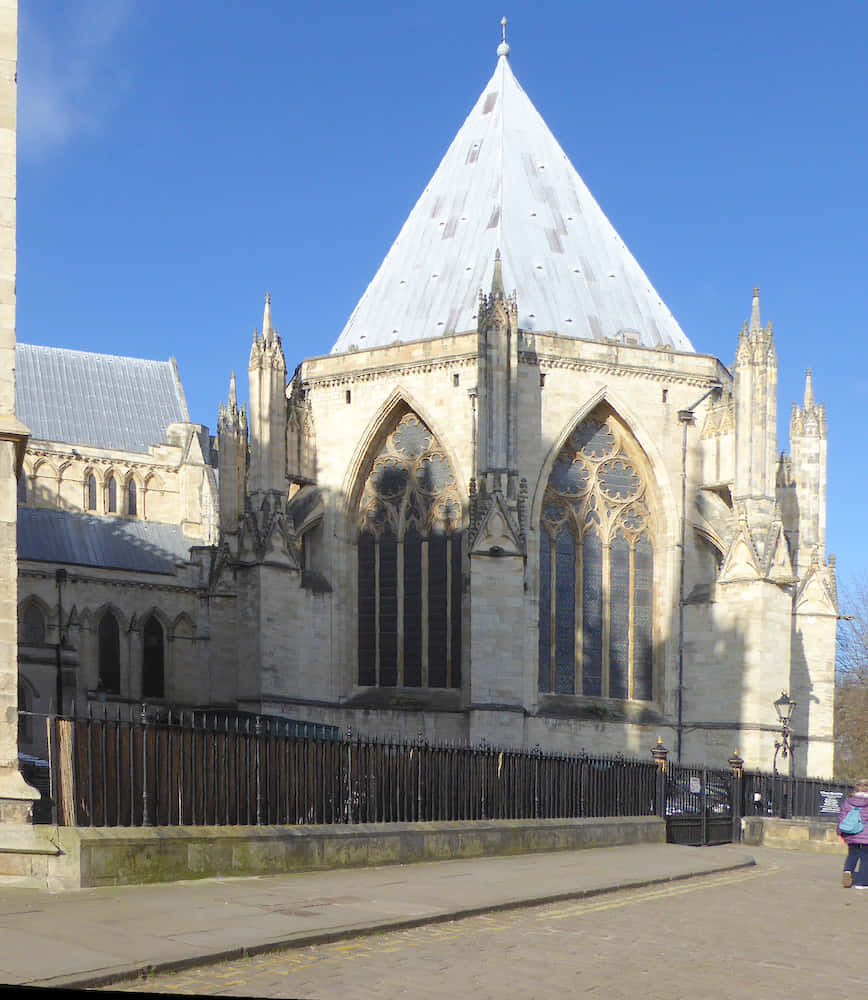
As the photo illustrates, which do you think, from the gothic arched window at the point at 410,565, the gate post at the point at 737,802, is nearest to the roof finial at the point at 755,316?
the gothic arched window at the point at 410,565

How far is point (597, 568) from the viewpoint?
34750 millimetres

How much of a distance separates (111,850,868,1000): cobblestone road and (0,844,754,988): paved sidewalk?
0.13 metres

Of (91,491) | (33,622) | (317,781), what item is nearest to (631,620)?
(33,622)

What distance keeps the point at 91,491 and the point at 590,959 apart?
45.5 meters

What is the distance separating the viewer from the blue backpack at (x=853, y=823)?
1499 cm

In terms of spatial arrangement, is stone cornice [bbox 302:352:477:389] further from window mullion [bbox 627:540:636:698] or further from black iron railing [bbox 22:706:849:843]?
black iron railing [bbox 22:706:849:843]

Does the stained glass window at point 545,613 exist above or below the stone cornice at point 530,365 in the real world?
below

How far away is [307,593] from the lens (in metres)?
34.3

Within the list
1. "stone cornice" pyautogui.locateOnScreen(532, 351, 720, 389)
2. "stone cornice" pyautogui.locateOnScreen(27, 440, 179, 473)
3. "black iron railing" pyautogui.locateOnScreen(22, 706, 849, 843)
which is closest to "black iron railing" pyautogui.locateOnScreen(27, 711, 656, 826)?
"black iron railing" pyautogui.locateOnScreen(22, 706, 849, 843)

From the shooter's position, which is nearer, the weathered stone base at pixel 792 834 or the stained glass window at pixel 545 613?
the weathered stone base at pixel 792 834

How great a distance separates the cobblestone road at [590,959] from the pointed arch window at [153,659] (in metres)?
33.6

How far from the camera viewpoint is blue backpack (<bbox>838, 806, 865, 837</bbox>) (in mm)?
14992

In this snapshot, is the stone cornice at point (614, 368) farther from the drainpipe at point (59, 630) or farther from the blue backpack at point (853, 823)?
the blue backpack at point (853, 823)

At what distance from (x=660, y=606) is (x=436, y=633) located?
205 inches
